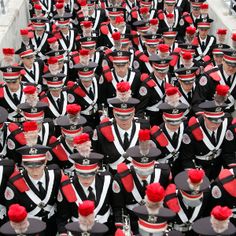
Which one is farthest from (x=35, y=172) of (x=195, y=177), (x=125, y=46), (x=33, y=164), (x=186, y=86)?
(x=125, y=46)

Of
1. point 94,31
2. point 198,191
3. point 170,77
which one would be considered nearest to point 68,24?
point 94,31

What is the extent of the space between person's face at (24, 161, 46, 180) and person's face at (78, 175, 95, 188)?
15.9 inches

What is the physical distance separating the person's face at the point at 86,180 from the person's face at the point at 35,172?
0.40m

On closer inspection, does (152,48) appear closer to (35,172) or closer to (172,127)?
(172,127)

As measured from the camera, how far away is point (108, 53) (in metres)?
8.66

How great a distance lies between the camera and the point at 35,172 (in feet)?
18.0

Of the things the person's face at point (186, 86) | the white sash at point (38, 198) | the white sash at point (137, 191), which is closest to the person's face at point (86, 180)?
the white sash at point (38, 198)

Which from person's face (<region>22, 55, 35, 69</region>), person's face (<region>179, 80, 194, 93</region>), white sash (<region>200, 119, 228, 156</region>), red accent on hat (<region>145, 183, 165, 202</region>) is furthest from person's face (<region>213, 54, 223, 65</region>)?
red accent on hat (<region>145, 183, 165, 202</region>)

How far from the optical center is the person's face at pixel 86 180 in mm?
5436

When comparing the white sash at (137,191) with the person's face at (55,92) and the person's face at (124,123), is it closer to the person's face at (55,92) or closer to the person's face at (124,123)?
the person's face at (124,123)

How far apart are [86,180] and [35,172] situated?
0.53 meters

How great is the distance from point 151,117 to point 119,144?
5.44 feet

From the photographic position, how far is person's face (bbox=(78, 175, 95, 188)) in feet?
17.8

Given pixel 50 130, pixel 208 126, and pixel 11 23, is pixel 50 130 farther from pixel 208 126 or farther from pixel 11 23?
pixel 11 23
